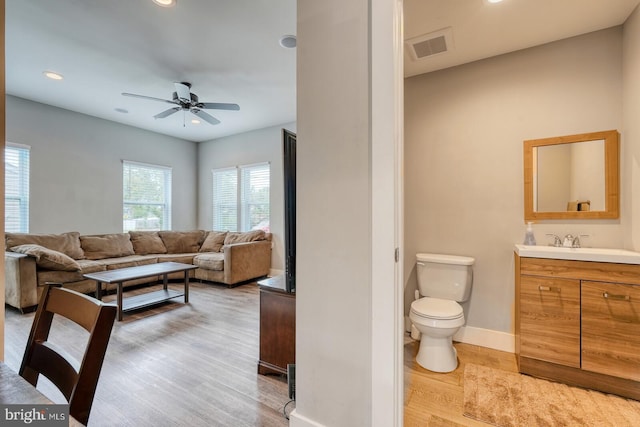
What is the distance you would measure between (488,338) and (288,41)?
10.7 feet

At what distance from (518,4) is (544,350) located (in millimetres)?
2373

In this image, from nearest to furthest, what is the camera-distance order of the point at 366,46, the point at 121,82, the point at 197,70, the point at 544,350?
the point at 366,46 < the point at 544,350 < the point at 197,70 < the point at 121,82

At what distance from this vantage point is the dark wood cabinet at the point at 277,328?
1.91 metres

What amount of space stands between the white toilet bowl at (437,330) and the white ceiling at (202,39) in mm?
2113

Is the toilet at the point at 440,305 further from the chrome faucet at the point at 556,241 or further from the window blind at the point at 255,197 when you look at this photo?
the window blind at the point at 255,197

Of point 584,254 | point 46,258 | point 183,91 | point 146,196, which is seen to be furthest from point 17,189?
point 584,254

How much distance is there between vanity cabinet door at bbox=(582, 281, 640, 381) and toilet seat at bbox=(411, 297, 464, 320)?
2.51 ft

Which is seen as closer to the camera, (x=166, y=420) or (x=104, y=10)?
(x=166, y=420)

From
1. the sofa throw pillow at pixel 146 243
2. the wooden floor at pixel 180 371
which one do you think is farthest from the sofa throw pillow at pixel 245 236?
the wooden floor at pixel 180 371

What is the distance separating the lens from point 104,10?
2.30 meters

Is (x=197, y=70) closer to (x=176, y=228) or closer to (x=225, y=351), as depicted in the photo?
(x=225, y=351)

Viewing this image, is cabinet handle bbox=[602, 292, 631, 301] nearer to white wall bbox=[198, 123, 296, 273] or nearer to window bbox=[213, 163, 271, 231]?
white wall bbox=[198, 123, 296, 273]

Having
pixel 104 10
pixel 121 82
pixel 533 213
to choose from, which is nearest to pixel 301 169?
pixel 533 213

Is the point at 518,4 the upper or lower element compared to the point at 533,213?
upper
